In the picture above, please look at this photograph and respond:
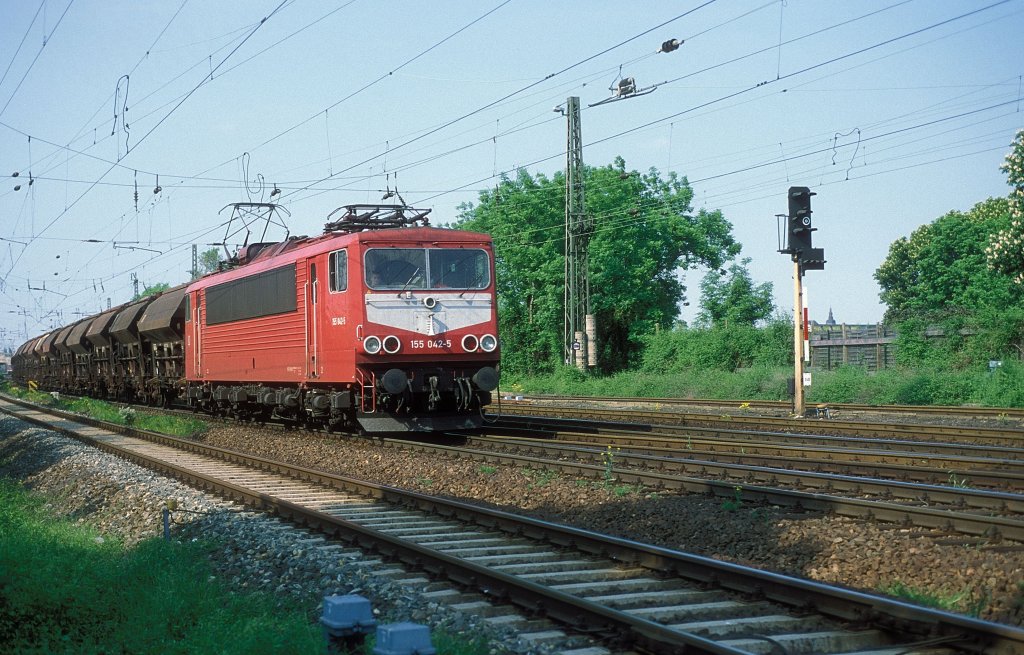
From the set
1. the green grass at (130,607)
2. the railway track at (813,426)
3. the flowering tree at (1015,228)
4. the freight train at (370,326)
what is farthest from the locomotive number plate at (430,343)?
the flowering tree at (1015,228)

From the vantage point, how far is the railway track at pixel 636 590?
5289mm

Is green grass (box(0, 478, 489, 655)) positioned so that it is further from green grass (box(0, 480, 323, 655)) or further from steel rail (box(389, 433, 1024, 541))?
steel rail (box(389, 433, 1024, 541))

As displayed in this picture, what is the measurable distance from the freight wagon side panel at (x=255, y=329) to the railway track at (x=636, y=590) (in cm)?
736

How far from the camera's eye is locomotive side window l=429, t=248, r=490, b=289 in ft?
53.8

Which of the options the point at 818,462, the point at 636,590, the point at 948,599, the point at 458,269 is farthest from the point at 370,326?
the point at 948,599

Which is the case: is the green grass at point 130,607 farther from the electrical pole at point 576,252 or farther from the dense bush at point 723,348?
the dense bush at point 723,348

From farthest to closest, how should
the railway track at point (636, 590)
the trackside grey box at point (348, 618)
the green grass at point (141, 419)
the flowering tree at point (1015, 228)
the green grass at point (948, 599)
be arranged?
the flowering tree at point (1015, 228)
the green grass at point (141, 419)
the green grass at point (948, 599)
the railway track at point (636, 590)
the trackside grey box at point (348, 618)

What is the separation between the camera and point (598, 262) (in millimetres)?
41906

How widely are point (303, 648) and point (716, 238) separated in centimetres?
4602

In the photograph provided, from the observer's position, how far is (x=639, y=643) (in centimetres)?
534

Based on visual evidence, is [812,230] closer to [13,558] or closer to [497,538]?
[497,538]

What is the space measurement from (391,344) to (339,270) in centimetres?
162

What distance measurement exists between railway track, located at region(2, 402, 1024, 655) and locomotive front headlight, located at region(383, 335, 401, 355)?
509 centimetres

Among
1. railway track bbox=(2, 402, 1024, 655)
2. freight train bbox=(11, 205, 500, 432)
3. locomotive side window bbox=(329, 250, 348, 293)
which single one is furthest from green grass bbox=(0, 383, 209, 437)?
railway track bbox=(2, 402, 1024, 655)
